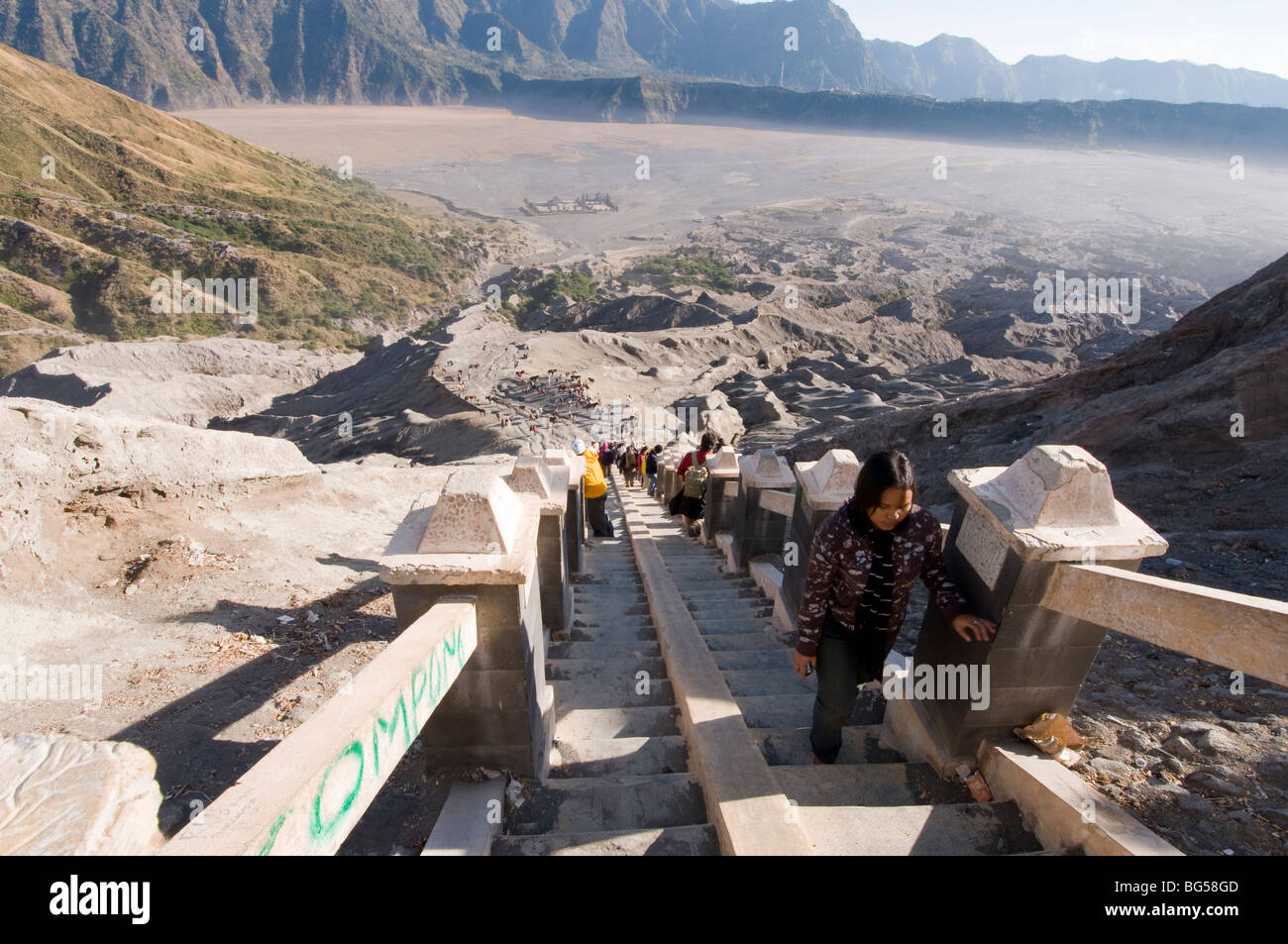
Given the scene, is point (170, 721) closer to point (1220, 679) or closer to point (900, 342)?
point (1220, 679)

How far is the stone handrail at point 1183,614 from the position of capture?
1.80 metres

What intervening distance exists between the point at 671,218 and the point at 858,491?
79.3m

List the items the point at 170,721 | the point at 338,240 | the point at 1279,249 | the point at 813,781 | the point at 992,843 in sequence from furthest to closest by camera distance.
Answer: the point at 1279,249, the point at 338,240, the point at 170,721, the point at 813,781, the point at 992,843

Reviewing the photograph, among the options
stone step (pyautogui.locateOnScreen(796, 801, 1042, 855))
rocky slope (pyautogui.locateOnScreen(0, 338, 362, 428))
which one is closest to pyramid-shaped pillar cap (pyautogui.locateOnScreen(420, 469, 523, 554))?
stone step (pyautogui.locateOnScreen(796, 801, 1042, 855))

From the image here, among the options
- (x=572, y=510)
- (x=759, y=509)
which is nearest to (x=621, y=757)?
(x=759, y=509)

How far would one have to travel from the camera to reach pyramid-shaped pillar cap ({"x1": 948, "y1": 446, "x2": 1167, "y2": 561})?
236 centimetres

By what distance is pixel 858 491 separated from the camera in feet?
8.59

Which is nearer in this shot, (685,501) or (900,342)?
(685,501)

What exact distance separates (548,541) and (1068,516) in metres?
3.16

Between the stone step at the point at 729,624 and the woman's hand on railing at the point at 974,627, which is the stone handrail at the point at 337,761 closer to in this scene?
the woman's hand on railing at the point at 974,627

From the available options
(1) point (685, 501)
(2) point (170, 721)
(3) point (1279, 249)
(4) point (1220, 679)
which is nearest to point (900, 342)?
(1) point (685, 501)

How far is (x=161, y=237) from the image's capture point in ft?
133

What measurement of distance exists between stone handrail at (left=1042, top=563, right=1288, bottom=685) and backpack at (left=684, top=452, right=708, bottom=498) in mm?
6012

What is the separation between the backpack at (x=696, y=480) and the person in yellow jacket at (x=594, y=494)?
1.18 metres
